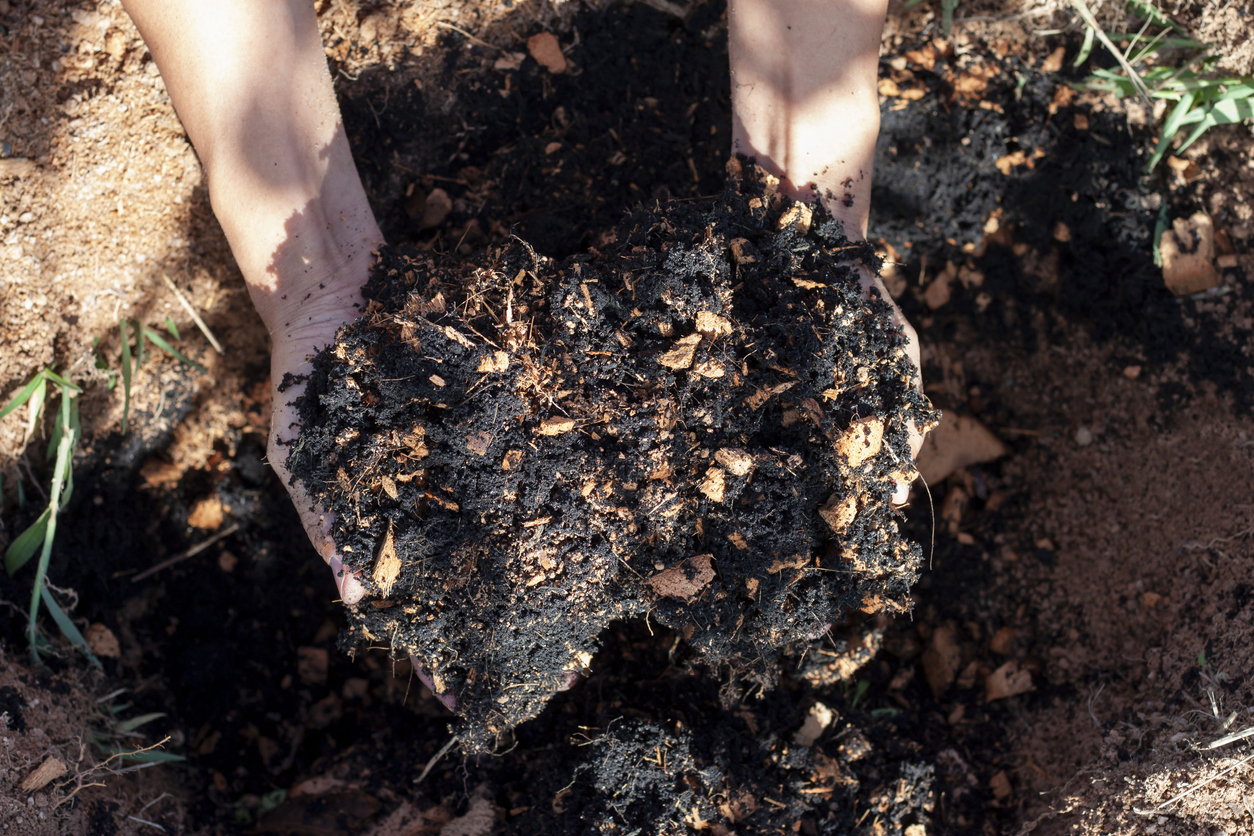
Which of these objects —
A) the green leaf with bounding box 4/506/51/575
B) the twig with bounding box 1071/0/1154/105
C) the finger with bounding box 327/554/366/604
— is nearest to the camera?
the finger with bounding box 327/554/366/604

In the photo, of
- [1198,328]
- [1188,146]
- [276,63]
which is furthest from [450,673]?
[1188,146]

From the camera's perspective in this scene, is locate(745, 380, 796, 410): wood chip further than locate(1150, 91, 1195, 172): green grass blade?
No

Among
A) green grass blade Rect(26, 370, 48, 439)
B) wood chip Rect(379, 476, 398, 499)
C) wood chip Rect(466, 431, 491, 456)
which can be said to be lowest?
wood chip Rect(379, 476, 398, 499)

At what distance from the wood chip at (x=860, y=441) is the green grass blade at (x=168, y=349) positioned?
1483 millimetres

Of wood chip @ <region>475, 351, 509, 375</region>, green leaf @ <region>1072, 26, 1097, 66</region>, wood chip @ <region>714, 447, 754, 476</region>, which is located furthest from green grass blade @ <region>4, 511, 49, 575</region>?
green leaf @ <region>1072, 26, 1097, 66</region>

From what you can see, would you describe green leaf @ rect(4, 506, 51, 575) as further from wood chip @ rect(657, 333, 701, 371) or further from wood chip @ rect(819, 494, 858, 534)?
wood chip @ rect(819, 494, 858, 534)

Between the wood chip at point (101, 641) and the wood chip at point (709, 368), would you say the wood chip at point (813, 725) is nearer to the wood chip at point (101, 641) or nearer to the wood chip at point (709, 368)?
the wood chip at point (709, 368)

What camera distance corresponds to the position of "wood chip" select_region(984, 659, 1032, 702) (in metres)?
1.74

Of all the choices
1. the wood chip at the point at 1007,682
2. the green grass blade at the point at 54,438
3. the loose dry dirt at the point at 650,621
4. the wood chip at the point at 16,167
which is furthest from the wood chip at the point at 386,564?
the wood chip at the point at 1007,682

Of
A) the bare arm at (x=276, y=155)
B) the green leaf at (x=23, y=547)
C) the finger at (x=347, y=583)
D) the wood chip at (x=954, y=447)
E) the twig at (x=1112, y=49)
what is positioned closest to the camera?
the finger at (x=347, y=583)

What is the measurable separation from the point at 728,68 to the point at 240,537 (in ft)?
5.28

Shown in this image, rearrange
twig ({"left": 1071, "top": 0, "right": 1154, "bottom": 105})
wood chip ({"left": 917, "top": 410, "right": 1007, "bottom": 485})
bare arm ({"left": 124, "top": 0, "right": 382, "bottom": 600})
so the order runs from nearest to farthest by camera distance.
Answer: bare arm ({"left": 124, "top": 0, "right": 382, "bottom": 600})
twig ({"left": 1071, "top": 0, "right": 1154, "bottom": 105})
wood chip ({"left": 917, "top": 410, "right": 1007, "bottom": 485})

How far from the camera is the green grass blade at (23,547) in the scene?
160 cm

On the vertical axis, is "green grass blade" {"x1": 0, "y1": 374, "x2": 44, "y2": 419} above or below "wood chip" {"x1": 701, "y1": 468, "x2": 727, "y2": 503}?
above
